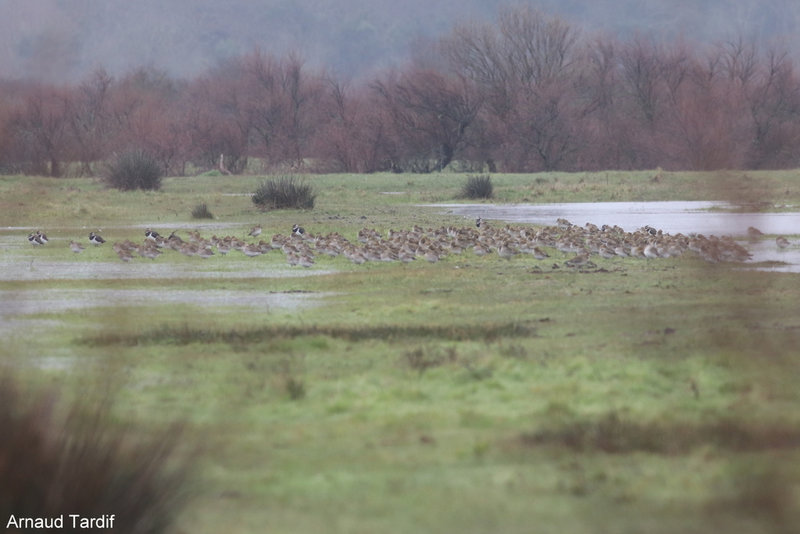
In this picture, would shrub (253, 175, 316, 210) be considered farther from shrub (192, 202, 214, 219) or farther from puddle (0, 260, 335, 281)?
puddle (0, 260, 335, 281)

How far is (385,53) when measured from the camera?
68.8ft

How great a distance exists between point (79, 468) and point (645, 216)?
29.9m

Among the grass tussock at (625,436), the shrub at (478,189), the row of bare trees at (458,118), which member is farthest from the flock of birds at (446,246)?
the row of bare trees at (458,118)

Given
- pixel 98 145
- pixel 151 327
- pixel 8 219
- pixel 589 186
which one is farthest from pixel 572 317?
pixel 589 186

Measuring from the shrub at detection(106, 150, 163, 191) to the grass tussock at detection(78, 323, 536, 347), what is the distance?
31150 mm

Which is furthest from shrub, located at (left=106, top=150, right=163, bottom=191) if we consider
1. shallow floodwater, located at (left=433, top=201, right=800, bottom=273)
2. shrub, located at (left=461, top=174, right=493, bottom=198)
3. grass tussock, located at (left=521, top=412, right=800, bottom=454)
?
grass tussock, located at (left=521, top=412, right=800, bottom=454)

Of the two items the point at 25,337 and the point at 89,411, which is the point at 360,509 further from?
the point at 25,337

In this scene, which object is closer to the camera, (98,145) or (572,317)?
(98,145)

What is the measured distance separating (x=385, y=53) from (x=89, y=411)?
1663 centimetres

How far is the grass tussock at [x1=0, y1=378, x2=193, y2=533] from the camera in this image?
438 cm

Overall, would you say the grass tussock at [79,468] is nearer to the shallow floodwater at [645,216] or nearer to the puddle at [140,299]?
the puddle at [140,299]

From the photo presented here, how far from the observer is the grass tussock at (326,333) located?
1118 cm

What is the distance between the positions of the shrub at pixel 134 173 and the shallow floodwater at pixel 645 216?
1092 cm

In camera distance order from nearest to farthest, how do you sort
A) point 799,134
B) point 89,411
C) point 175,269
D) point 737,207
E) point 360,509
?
point 737,207 → point 89,411 → point 360,509 → point 799,134 → point 175,269
